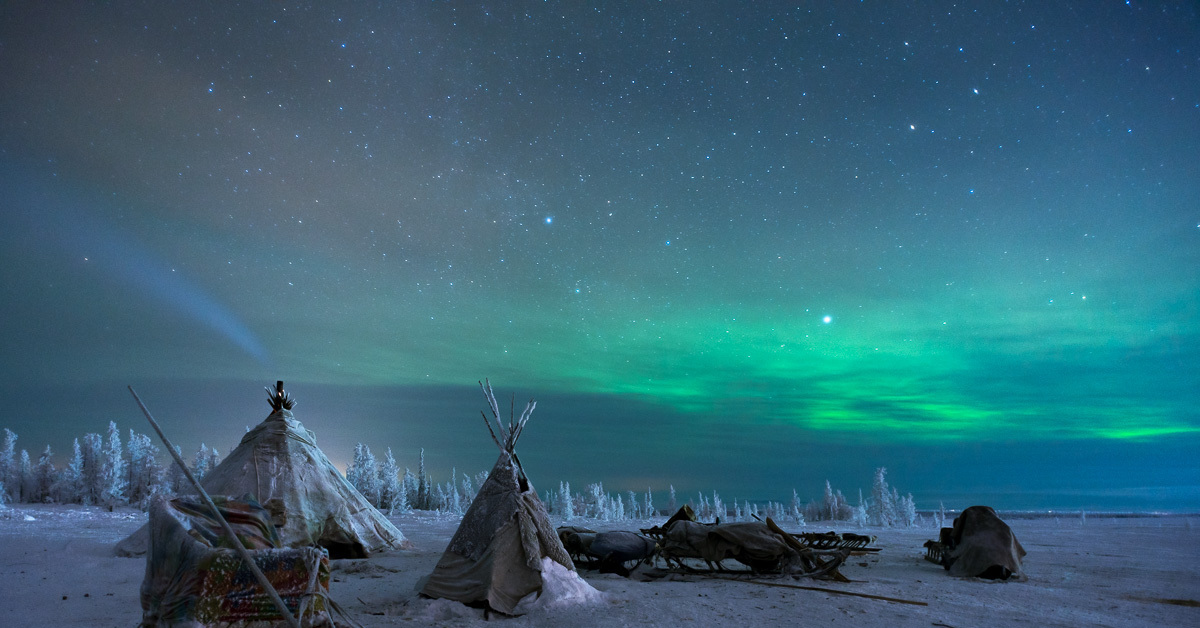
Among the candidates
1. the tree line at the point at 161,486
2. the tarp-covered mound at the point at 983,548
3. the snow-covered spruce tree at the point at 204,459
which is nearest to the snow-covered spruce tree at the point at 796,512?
the tree line at the point at 161,486

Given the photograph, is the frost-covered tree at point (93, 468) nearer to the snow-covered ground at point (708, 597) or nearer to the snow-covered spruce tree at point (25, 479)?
the snow-covered spruce tree at point (25, 479)

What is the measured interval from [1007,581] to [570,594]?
33.8 ft

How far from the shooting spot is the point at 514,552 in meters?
10.3

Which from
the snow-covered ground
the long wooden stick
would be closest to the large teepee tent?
the snow-covered ground

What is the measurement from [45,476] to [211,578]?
73.2 metres

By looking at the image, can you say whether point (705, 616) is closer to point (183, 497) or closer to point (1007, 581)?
point (183, 497)

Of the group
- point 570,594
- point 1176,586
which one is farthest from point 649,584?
point 1176,586

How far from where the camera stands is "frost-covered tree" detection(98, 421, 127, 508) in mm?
51938

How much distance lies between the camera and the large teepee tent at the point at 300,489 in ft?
50.7

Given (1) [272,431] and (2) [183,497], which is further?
(1) [272,431]

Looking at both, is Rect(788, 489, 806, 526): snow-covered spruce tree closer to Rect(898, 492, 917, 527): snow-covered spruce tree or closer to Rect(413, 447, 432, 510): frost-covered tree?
Rect(898, 492, 917, 527): snow-covered spruce tree

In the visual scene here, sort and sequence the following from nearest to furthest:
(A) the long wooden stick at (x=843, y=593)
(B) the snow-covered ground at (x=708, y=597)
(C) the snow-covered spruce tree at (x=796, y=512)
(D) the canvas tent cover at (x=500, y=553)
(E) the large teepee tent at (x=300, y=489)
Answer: (B) the snow-covered ground at (x=708, y=597), (D) the canvas tent cover at (x=500, y=553), (A) the long wooden stick at (x=843, y=593), (E) the large teepee tent at (x=300, y=489), (C) the snow-covered spruce tree at (x=796, y=512)

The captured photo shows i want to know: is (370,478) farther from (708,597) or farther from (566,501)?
(708,597)

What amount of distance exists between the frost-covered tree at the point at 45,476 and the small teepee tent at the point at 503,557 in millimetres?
67013
